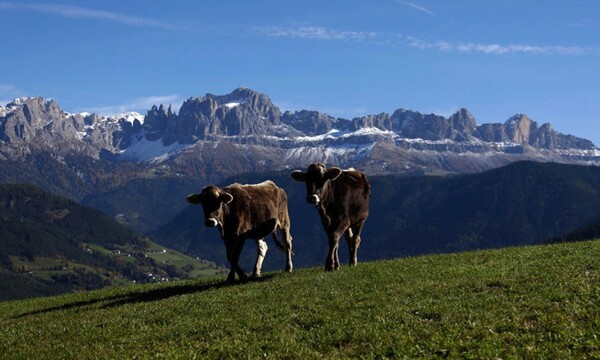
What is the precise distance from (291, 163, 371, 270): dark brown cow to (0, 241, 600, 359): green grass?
2.14 meters

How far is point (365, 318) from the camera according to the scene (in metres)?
17.3

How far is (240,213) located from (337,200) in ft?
14.2

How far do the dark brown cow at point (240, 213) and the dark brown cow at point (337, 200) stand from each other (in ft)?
6.73

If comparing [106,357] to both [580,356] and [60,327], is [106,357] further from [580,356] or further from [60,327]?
[580,356]

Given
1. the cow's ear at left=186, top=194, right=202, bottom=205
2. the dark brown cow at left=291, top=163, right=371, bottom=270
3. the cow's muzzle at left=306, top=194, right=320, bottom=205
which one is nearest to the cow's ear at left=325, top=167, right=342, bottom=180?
the dark brown cow at left=291, top=163, right=371, bottom=270

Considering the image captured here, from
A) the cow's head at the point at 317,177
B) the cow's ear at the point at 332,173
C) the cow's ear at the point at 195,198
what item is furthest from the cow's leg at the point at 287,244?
the cow's ear at the point at 195,198

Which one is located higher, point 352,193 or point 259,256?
point 352,193

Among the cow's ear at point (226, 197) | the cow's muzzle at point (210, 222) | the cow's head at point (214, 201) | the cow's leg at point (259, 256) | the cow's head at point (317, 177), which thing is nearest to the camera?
the cow's muzzle at point (210, 222)

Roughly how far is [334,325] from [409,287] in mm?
5268

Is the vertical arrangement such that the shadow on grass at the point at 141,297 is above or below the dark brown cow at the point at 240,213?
below

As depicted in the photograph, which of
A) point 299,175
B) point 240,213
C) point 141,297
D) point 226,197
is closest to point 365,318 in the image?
point 226,197

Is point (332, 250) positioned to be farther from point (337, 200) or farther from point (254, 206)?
point (254, 206)

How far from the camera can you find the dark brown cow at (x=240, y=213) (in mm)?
27703

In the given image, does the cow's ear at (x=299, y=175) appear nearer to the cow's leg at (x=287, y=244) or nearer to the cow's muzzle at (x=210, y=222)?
the cow's leg at (x=287, y=244)
